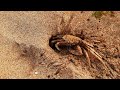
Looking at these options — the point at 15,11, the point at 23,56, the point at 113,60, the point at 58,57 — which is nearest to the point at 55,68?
the point at 58,57

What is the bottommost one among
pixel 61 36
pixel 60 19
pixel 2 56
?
pixel 2 56

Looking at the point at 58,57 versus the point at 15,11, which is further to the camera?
the point at 15,11

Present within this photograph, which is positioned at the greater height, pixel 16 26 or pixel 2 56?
pixel 16 26

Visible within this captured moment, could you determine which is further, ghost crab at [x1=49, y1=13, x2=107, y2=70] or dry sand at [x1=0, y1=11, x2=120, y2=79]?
ghost crab at [x1=49, y1=13, x2=107, y2=70]

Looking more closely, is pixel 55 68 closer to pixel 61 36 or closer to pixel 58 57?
pixel 58 57

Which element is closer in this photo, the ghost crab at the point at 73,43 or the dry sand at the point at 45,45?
the dry sand at the point at 45,45

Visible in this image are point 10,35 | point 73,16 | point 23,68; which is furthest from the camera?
point 73,16

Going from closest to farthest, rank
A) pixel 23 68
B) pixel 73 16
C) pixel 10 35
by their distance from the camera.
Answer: pixel 23 68 < pixel 10 35 < pixel 73 16
